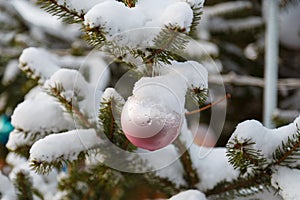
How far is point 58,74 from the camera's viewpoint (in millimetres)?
723

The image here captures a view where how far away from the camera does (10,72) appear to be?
1429 mm

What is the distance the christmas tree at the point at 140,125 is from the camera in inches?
21.2

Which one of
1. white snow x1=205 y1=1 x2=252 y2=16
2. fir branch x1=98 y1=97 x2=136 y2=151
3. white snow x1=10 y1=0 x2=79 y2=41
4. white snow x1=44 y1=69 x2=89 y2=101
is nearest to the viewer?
fir branch x1=98 y1=97 x2=136 y2=151

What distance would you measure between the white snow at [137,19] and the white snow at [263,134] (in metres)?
0.15

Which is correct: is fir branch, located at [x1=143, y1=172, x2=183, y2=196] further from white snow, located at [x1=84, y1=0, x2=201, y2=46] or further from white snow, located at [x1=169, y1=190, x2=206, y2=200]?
white snow, located at [x1=84, y1=0, x2=201, y2=46]

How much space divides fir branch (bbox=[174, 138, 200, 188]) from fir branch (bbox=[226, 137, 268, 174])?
134 millimetres

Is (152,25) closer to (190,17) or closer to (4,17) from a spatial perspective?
(190,17)

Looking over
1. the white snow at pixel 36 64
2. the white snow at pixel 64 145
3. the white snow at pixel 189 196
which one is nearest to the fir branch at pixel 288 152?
the white snow at pixel 189 196

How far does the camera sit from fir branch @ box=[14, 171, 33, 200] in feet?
2.48

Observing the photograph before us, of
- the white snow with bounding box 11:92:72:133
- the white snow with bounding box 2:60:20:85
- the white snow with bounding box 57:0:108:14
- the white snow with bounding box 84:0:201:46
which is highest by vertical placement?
the white snow with bounding box 84:0:201:46

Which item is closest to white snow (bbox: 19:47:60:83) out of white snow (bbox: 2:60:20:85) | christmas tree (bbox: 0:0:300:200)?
christmas tree (bbox: 0:0:300:200)

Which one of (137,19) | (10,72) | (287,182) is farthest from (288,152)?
(10,72)

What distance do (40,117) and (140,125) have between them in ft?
0.86

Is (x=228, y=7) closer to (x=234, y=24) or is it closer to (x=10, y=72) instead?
(x=234, y=24)
